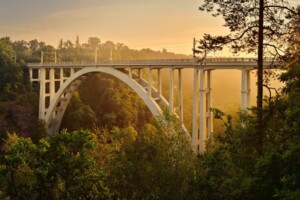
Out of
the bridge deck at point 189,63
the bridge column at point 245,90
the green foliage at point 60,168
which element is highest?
the bridge deck at point 189,63

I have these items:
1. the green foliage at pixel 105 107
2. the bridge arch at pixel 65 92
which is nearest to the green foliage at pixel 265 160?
the bridge arch at pixel 65 92

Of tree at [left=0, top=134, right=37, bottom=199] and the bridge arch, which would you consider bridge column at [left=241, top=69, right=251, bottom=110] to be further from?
the bridge arch

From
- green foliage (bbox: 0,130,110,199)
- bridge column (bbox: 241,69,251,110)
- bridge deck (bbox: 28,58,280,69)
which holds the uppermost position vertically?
bridge deck (bbox: 28,58,280,69)

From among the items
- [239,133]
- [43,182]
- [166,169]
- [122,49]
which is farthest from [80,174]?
[122,49]

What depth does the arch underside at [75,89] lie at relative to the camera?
106 ft

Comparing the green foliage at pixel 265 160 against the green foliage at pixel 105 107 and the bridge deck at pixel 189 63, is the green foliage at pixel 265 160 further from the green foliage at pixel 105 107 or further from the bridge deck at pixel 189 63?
the green foliage at pixel 105 107

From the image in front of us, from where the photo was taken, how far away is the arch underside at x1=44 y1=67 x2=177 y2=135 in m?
32.4

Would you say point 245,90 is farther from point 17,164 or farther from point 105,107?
point 105,107

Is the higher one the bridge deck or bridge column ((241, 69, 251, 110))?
the bridge deck

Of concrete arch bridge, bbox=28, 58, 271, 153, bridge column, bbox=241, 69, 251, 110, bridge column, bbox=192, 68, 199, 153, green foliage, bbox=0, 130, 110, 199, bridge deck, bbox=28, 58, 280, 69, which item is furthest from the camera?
bridge column, bbox=192, 68, 199, 153

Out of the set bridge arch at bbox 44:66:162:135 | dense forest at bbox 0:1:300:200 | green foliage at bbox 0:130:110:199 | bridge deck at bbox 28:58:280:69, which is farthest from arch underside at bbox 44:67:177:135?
green foliage at bbox 0:130:110:199

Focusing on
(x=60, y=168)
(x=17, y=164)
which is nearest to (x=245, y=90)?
(x=60, y=168)

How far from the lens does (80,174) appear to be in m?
13.7

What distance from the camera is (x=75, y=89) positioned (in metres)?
51.6
